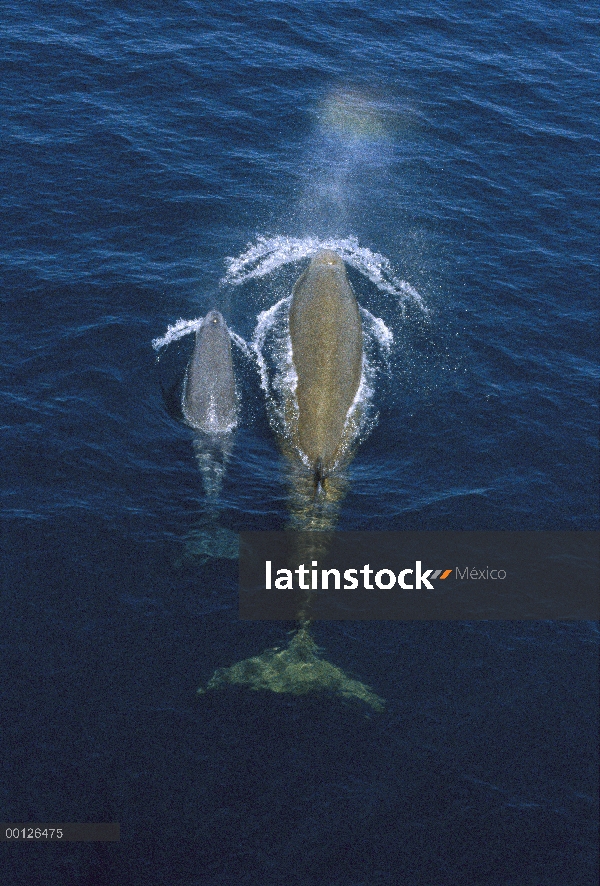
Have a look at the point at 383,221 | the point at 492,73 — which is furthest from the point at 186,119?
the point at 492,73

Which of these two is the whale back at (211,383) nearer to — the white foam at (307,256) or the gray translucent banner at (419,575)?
the white foam at (307,256)

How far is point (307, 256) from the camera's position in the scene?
87.1 meters

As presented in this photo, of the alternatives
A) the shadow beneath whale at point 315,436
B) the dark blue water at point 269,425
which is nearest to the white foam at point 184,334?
the dark blue water at point 269,425

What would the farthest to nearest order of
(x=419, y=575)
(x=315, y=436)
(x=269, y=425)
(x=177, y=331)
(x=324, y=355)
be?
1. (x=177, y=331)
2. (x=324, y=355)
3. (x=269, y=425)
4. (x=315, y=436)
5. (x=419, y=575)

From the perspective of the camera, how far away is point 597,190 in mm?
94000

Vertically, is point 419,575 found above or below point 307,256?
below

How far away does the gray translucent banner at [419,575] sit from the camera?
58531 mm

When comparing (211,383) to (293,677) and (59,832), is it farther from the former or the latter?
(59,832)

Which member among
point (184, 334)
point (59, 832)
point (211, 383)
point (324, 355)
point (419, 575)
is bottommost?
point (59, 832)

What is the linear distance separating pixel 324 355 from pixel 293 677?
2787 cm

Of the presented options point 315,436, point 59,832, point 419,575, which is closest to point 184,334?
point 315,436

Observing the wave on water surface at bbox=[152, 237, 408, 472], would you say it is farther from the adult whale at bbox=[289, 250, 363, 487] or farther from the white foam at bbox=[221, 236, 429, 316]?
the adult whale at bbox=[289, 250, 363, 487]

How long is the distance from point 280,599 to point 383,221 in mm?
44002

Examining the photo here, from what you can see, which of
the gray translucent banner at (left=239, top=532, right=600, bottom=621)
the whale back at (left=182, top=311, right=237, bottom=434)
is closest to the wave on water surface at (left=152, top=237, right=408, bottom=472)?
the whale back at (left=182, top=311, right=237, bottom=434)
